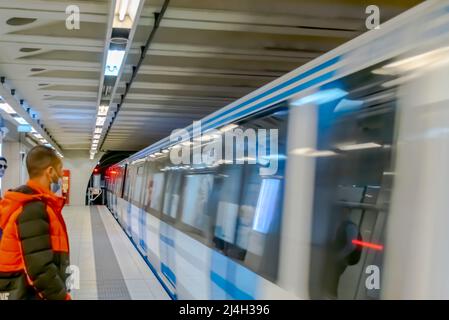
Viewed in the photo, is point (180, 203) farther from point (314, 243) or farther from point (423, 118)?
point (423, 118)

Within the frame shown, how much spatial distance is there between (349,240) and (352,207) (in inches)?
5.5

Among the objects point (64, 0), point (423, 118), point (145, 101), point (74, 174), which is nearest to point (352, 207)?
point (423, 118)

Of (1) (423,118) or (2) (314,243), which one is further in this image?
(2) (314,243)

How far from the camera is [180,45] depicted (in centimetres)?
648

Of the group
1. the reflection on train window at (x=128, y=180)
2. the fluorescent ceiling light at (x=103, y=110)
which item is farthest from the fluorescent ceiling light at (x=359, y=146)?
the reflection on train window at (x=128, y=180)

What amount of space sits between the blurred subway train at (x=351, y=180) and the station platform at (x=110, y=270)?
267cm

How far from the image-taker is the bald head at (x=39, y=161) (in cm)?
242

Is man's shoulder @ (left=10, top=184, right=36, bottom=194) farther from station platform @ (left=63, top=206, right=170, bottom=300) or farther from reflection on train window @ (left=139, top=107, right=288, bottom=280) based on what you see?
station platform @ (left=63, top=206, right=170, bottom=300)

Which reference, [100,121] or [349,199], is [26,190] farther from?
[100,121]

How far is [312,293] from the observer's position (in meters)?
2.22

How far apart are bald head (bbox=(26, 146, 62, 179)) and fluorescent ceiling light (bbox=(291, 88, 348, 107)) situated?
4.02 ft

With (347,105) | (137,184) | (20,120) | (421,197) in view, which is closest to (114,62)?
(137,184)

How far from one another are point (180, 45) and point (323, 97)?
14.7 feet

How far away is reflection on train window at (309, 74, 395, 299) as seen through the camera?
6.52 ft
